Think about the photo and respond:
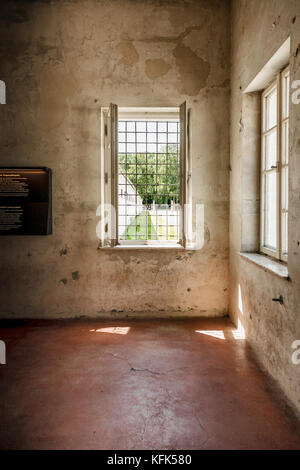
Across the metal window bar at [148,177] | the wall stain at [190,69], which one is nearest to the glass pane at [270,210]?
the metal window bar at [148,177]

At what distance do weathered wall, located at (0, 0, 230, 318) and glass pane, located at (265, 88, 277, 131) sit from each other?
787 millimetres

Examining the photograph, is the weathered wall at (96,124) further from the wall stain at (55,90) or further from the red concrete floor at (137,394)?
the red concrete floor at (137,394)

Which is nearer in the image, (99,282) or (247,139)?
(247,139)

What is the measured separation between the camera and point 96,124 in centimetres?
421

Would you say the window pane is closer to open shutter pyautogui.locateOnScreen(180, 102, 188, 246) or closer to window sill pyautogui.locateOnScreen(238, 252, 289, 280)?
window sill pyautogui.locateOnScreen(238, 252, 289, 280)

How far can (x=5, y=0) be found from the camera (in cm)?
412

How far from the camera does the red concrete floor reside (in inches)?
79.2

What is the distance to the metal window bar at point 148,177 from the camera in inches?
176

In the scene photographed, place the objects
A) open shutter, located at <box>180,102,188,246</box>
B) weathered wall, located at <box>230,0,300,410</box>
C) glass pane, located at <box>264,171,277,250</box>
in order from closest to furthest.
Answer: weathered wall, located at <box>230,0,300,410</box> < glass pane, located at <box>264,171,277,250</box> < open shutter, located at <box>180,102,188,246</box>

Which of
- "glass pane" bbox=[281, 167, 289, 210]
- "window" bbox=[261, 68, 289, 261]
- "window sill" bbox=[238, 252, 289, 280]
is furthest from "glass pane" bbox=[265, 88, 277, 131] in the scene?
"window sill" bbox=[238, 252, 289, 280]

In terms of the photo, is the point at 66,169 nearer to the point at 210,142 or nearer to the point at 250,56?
the point at 210,142
